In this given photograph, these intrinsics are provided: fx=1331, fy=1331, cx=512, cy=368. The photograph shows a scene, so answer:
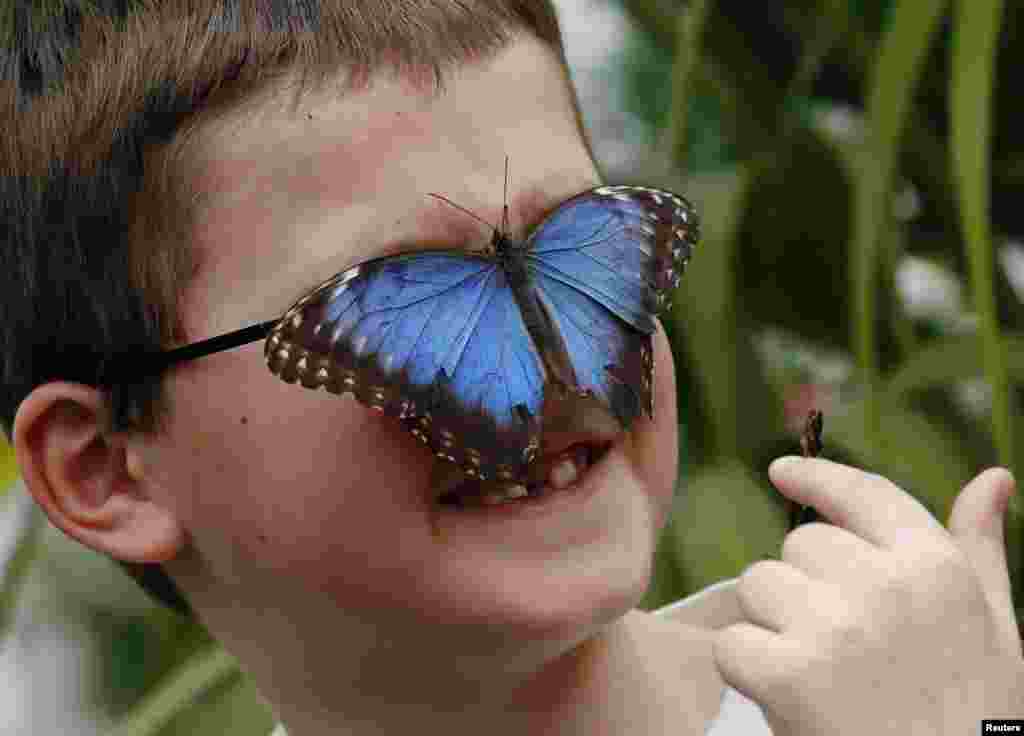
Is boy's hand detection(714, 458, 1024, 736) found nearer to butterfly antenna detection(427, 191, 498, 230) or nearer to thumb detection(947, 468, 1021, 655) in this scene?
thumb detection(947, 468, 1021, 655)

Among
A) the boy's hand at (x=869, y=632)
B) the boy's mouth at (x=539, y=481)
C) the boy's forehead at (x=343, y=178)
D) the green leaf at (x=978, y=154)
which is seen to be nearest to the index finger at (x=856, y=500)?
the boy's hand at (x=869, y=632)

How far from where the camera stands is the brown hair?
727 mm

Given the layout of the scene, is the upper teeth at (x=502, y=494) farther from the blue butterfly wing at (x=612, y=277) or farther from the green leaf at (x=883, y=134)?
the green leaf at (x=883, y=134)

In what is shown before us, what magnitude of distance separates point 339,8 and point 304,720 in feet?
1.40

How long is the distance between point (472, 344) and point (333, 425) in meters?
0.09

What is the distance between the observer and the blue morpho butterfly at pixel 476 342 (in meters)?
0.64

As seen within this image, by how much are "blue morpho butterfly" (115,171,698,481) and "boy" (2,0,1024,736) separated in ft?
0.14

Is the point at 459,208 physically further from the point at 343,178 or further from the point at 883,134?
the point at 883,134

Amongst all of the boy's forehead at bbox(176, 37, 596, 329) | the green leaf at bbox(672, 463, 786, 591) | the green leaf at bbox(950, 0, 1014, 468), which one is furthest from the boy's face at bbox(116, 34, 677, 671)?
the green leaf at bbox(672, 463, 786, 591)

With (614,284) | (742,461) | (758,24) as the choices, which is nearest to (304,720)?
(614,284)

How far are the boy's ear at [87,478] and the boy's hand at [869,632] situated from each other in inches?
13.6

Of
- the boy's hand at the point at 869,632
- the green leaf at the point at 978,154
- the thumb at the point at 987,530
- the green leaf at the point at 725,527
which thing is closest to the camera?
the boy's hand at the point at 869,632

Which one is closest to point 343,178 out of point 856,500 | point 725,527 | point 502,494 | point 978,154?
point 502,494

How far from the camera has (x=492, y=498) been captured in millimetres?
707
